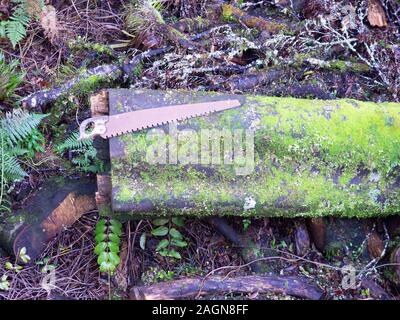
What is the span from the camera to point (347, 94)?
4410mm

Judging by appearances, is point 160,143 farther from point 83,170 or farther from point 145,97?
point 83,170

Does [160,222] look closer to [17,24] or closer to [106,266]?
[106,266]

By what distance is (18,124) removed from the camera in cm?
386

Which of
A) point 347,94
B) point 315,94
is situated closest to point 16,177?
point 315,94

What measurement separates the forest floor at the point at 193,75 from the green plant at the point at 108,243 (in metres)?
0.16

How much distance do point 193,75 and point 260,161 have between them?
4.30 feet

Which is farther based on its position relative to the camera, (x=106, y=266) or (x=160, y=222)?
(x=160, y=222)

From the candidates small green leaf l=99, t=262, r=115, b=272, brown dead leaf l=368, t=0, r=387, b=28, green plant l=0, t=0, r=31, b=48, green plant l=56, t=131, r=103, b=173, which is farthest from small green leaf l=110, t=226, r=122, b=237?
brown dead leaf l=368, t=0, r=387, b=28

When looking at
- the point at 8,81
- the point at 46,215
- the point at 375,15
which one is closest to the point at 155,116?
the point at 46,215

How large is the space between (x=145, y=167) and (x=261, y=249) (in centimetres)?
121

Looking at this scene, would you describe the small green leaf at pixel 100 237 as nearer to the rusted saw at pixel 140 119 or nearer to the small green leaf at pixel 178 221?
the small green leaf at pixel 178 221

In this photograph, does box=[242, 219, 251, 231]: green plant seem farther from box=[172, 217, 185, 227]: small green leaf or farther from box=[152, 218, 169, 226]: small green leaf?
box=[152, 218, 169, 226]: small green leaf

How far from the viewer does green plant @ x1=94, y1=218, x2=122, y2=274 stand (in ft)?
11.6

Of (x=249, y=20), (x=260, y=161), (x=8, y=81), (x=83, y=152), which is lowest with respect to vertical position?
(x=260, y=161)
